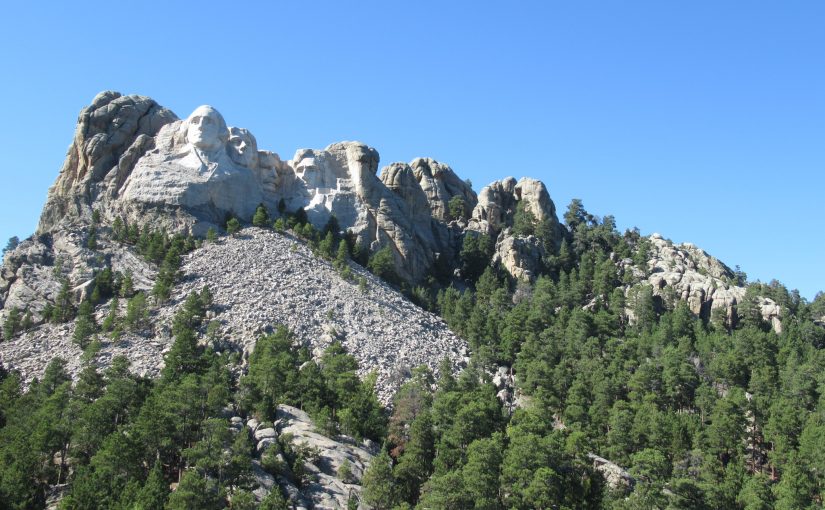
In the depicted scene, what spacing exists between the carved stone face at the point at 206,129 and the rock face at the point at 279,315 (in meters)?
13.8

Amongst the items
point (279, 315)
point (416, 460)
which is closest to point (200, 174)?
point (279, 315)

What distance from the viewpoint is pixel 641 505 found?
6275 cm

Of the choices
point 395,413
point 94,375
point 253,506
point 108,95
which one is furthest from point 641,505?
point 108,95

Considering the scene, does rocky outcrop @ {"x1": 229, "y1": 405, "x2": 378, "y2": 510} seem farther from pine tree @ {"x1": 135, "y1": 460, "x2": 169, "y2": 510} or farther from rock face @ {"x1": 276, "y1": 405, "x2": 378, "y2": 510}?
A: pine tree @ {"x1": 135, "y1": 460, "x2": 169, "y2": 510}

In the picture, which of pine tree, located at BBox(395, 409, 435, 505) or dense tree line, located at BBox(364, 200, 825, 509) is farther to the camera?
pine tree, located at BBox(395, 409, 435, 505)

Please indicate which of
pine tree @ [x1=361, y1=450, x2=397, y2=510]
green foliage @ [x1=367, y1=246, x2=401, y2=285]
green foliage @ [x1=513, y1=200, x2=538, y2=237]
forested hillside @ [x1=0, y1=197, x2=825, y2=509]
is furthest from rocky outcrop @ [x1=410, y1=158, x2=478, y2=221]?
pine tree @ [x1=361, y1=450, x2=397, y2=510]

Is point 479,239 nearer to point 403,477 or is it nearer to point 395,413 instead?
point 395,413

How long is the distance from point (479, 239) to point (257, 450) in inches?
2731

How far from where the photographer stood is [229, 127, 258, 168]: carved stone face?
119688 mm

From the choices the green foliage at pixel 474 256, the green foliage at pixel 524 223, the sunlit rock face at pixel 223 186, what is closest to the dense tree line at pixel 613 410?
the green foliage at pixel 474 256

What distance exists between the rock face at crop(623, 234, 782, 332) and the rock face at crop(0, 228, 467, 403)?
111 ft

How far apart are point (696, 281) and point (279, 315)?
57183mm

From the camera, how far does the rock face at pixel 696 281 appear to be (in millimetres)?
110312

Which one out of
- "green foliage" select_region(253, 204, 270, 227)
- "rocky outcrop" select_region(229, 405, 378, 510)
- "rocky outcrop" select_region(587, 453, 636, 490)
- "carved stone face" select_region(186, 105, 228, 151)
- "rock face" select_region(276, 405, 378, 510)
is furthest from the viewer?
"carved stone face" select_region(186, 105, 228, 151)
